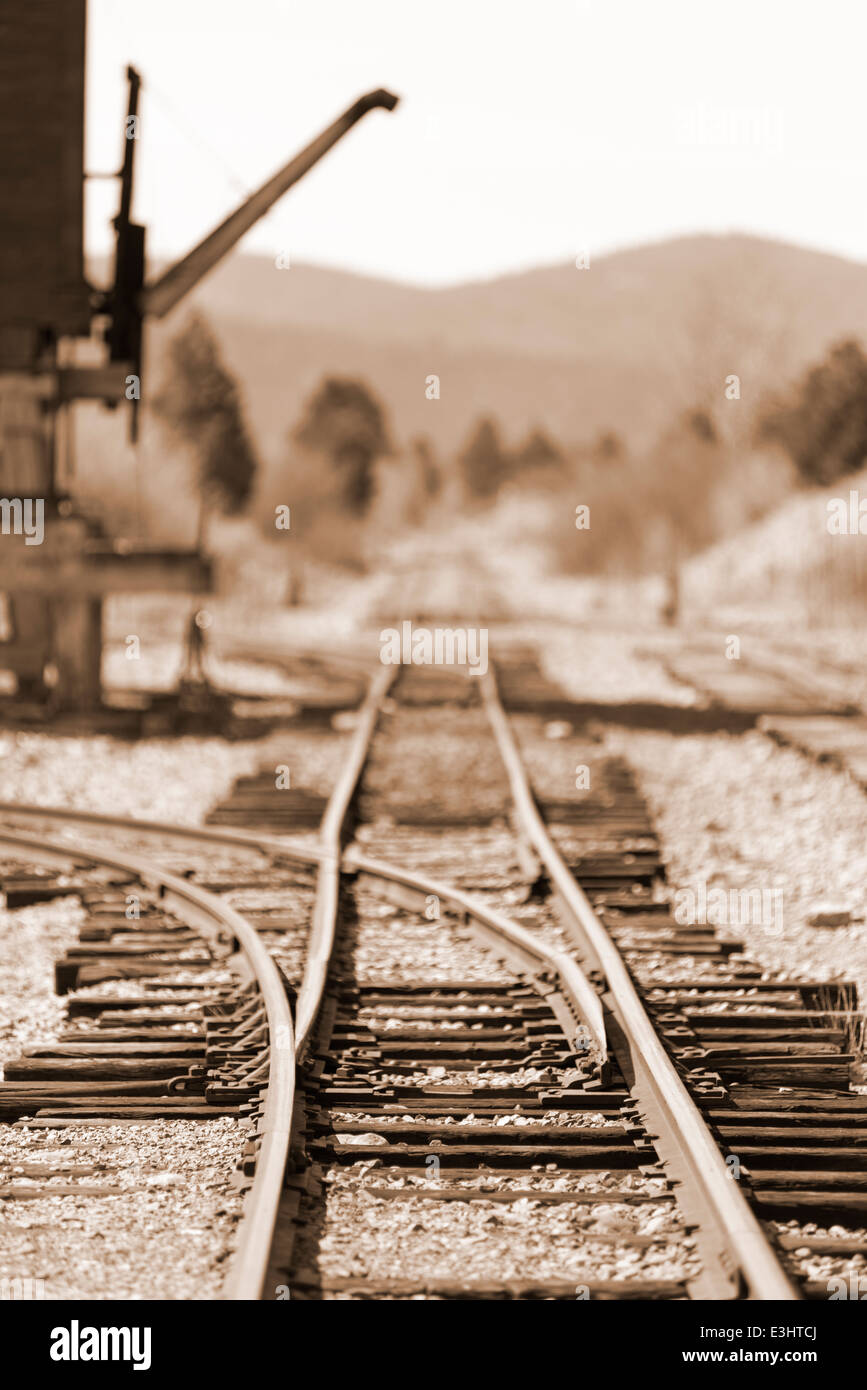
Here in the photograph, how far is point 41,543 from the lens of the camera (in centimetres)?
1470

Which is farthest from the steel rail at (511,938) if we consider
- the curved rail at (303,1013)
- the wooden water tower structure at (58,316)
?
the wooden water tower structure at (58,316)

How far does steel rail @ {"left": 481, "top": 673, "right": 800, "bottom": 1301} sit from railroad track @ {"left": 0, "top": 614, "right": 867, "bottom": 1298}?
0.01 meters

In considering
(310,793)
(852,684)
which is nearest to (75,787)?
(310,793)

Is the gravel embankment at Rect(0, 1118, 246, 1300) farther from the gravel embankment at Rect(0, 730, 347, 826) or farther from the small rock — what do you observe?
the gravel embankment at Rect(0, 730, 347, 826)

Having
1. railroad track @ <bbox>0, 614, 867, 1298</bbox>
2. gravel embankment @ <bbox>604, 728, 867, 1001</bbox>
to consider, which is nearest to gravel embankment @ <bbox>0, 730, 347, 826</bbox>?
railroad track @ <bbox>0, 614, 867, 1298</bbox>

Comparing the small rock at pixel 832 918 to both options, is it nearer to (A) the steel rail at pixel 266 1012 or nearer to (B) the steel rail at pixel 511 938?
(B) the steel rail at pixel 511 938

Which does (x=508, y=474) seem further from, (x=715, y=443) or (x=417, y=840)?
(x=417, y=840)

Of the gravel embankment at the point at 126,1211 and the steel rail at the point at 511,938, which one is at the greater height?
the steel rail at the point at 511,938

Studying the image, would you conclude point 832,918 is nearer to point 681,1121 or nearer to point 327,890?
point 327,890

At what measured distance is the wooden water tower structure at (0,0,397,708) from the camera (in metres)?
14.6

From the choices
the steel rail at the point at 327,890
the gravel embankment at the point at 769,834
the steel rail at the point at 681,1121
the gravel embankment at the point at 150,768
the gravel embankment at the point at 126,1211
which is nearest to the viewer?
the steel rail at the point at 681,1121

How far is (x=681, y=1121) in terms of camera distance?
4.76 metres

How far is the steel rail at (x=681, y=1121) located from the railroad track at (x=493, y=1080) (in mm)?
10

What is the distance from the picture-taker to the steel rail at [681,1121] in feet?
12.6
